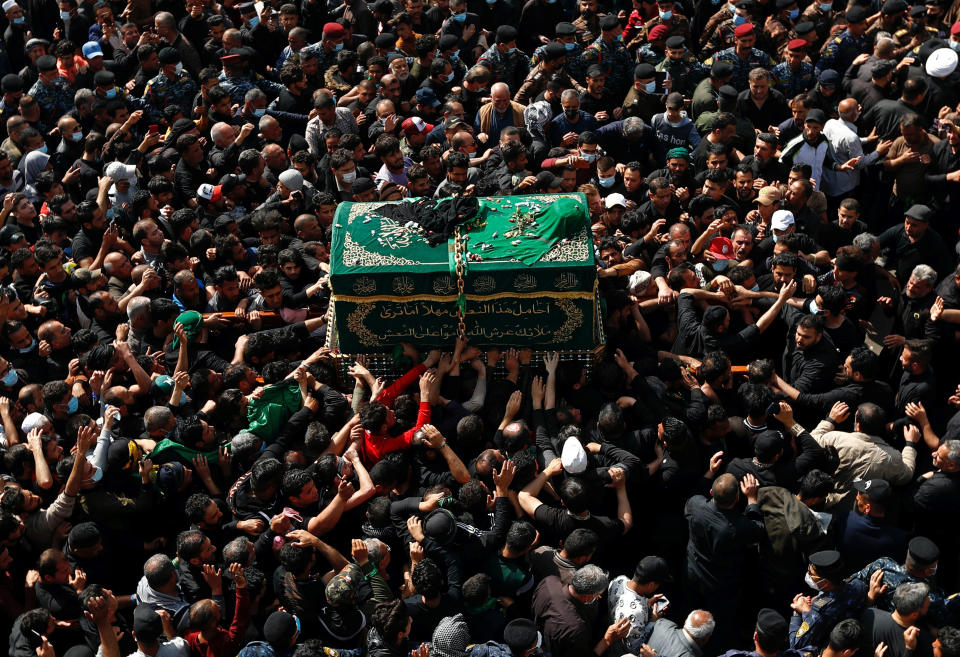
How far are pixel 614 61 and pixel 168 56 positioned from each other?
18.0ft

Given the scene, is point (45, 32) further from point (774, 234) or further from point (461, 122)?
point (774, 234)

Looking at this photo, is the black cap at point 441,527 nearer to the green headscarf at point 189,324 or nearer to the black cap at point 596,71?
the green headscarf at point 189,324

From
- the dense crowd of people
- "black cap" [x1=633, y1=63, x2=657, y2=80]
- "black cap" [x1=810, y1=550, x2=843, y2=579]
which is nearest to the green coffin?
the dense crowd of people

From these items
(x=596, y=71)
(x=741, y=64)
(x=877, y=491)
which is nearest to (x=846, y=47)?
(x=741, y=64)

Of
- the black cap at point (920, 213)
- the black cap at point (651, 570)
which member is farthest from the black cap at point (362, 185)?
the black cap at point (920, 213)

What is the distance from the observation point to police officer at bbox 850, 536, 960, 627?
702 cm

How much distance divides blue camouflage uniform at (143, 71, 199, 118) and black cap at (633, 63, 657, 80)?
5430 mm

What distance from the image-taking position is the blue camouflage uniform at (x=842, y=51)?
12.8m

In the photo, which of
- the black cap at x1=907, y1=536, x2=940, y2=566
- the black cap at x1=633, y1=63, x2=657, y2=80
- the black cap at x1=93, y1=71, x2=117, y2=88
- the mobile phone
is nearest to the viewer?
the black cap at x1=907, y1=536, x2=940, y2=566

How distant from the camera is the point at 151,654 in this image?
273 inches

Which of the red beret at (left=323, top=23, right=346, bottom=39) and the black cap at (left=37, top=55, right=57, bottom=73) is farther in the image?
the black cap at (left=37, top=55, right=57, bottom=73)

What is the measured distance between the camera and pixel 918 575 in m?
7.10

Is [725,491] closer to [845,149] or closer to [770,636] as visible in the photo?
[770,636]

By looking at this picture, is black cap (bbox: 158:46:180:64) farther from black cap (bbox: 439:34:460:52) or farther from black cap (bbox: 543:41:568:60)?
black cap (bbox: 543:41:568:60)
